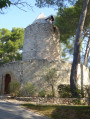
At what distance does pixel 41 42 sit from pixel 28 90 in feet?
19.2

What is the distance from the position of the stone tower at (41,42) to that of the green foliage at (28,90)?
14.3 ft

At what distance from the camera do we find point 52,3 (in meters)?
12.2

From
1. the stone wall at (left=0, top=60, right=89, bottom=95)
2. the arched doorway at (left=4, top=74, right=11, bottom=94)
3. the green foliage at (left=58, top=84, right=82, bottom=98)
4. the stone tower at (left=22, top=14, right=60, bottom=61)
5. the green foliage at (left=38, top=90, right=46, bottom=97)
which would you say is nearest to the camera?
the green foliage at (left=58, top=84, right=82, bottom=98)

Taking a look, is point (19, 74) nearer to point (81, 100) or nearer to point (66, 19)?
point (81, 100)

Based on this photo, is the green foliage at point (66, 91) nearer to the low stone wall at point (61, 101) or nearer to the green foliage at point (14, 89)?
the low stone wall at point (61, 101)

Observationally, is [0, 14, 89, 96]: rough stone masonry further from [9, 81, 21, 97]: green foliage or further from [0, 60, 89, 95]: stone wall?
[9, 81, 21, 97]: green foliage

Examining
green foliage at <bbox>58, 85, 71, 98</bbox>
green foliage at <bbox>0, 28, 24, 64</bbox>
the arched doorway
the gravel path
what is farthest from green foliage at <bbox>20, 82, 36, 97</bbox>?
green foliage at <bbox>0, 28, 24, 64</bbox>

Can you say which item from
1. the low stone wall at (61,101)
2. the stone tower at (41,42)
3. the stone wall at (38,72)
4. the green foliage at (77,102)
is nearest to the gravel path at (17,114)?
the low stone wall at (61,101)

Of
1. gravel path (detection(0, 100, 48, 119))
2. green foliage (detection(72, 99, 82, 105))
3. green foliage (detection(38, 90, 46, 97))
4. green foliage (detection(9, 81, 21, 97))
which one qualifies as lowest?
green foliage (detection(72, 99, 82, 105))

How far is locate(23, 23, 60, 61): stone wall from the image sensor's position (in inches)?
594

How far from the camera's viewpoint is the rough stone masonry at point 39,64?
39.2 feet

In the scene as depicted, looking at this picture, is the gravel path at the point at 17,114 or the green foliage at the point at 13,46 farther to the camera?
the green foliage at the point at 13,46

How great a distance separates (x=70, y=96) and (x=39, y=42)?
280 inches

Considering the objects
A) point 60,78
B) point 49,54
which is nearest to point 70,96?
point 60,78
